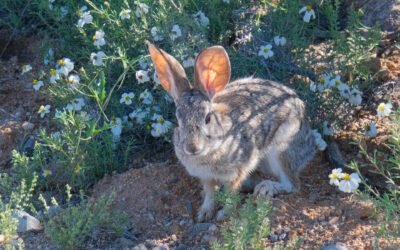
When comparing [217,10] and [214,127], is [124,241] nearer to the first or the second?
[214,127]

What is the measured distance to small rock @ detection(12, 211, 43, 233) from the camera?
14.8ft

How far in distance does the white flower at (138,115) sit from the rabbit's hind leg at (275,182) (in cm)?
128

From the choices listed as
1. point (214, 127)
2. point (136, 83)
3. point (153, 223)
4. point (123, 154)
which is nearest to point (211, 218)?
point (153, 223)

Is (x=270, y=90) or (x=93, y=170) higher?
(x=270, y=90)

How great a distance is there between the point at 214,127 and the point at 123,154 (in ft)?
4.27

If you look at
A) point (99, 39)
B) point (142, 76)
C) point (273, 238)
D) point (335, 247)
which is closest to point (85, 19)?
point (99, 39)

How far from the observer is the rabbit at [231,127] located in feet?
14.7

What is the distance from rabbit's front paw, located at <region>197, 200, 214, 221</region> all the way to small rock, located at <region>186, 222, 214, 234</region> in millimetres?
150

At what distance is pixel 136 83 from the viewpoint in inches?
230

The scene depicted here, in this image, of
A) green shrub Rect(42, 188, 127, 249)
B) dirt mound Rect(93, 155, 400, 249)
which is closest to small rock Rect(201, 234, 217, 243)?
dirt mound Rect(93, 155, 400, 249)

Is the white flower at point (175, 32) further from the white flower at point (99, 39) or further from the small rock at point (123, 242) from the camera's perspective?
the small rock at point (123, 242)

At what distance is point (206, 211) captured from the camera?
4879 millimetres

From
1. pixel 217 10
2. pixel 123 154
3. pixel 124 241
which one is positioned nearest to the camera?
pixel 124 241

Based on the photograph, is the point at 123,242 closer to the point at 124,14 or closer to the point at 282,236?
the point at 282,236
